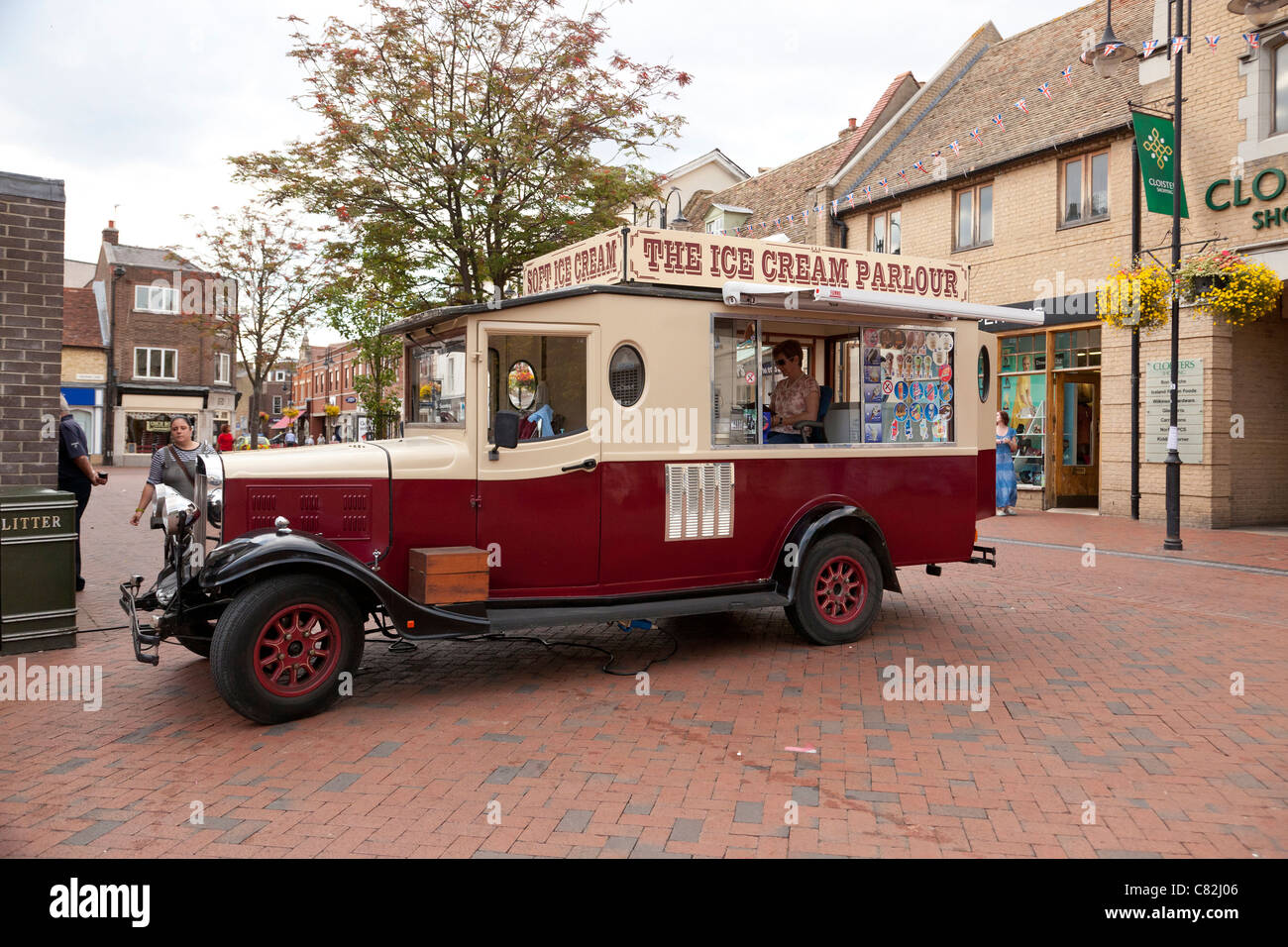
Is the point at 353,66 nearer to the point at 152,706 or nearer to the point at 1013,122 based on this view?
the point at 152,706

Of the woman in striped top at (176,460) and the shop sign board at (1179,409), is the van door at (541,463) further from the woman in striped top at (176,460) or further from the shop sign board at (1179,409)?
the shop sign board at (1179,409)

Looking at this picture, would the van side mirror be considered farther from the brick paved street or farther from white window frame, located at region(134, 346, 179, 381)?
white window frame, located at region(134, 346, 179, 381)

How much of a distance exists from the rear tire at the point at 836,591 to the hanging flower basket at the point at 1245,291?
9319 millimetres

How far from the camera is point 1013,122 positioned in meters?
18.7

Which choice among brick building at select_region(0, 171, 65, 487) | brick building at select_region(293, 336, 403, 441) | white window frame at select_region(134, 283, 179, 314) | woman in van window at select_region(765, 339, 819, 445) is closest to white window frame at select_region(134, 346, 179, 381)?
white window frame at select_region(134, 283, 179, 314)

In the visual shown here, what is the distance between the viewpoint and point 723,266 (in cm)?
639

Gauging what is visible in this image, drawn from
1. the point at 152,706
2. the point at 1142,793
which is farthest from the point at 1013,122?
the point at 152,706

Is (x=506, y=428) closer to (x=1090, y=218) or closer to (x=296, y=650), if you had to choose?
(x=296, y=650)

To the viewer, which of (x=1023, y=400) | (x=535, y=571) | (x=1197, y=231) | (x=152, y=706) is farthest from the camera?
(x=1023, y=400)

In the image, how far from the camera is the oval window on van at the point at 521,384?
5.76 metres

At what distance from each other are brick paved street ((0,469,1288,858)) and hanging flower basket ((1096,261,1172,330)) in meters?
7.61

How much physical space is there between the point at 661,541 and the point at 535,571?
0.92m

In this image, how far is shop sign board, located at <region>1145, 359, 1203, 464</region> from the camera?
48.2 feet
